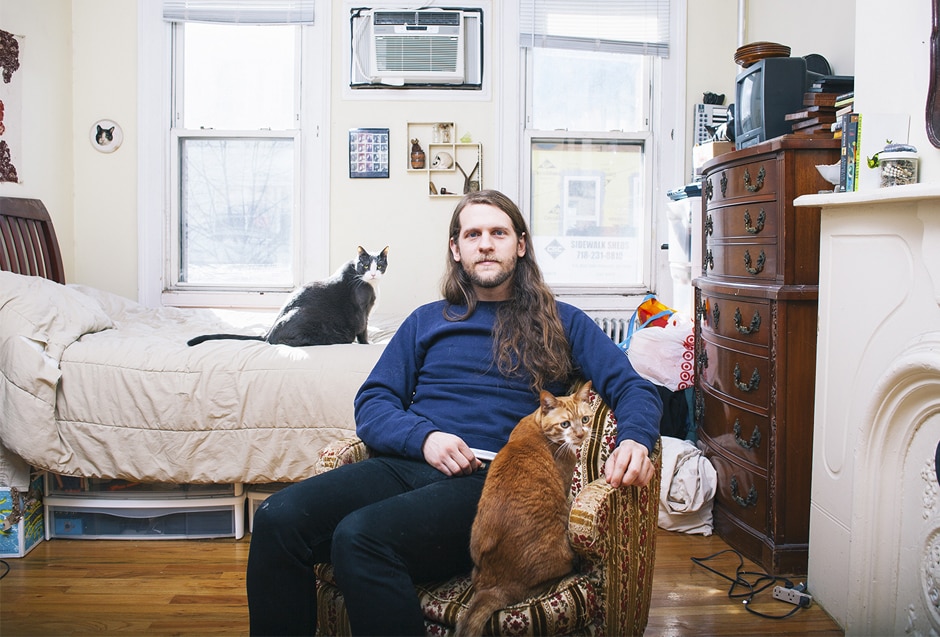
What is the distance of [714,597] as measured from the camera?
2305 millimetres

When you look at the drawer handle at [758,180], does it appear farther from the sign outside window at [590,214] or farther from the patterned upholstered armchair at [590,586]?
the sign outside window at [590,214]

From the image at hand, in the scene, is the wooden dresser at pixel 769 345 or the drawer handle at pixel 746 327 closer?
the wooden dresser at pixel 769 345

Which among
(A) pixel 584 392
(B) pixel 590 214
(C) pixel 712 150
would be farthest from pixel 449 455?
(B) pixel 590 214

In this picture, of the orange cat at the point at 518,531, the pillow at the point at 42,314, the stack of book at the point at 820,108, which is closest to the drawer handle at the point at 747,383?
the stack of book at the point at 820,108

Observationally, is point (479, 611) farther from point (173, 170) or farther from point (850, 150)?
point (173, 170)

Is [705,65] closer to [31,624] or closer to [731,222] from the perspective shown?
[731,222]

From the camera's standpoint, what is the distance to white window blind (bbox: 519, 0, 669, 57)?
14.1 feet

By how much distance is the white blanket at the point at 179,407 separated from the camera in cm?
260

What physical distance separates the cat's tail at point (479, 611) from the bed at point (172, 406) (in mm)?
1262

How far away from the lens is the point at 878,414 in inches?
76.1

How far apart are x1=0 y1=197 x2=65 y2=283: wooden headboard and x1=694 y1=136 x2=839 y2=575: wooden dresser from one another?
9.71 ft

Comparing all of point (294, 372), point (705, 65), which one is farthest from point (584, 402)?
point (705, 65)

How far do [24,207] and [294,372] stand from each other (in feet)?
6.27

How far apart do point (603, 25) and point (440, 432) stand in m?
3.34
